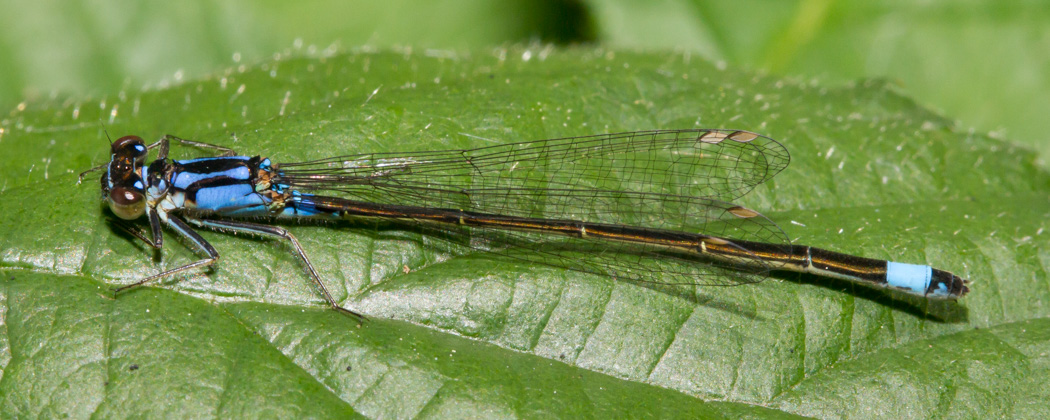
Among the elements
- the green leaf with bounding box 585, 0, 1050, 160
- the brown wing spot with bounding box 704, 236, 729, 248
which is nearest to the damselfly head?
the brown wing spot with bounding box 704, 236, 729, 248

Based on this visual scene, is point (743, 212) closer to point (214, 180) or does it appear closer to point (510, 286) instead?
point (510, 286)

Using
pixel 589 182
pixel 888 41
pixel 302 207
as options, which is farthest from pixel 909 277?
pixel 302 207

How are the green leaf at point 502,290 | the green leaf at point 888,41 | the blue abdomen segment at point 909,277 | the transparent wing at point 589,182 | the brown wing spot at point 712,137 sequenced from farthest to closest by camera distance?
the green leaf at point 888,41, the brown wing spot at point 712,137, the transparent wing at point 589,182, the blue abdomen segment at point 909,277, the green leaf at point 502,290

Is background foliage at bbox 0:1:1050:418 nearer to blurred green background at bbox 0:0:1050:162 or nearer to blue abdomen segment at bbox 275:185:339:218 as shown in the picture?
blue abdomen segment at bbox 275:185:339:218

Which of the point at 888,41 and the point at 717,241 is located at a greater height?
the point at 888,41

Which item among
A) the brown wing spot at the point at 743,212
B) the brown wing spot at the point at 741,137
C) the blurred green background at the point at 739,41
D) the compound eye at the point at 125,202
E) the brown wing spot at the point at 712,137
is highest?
the blurred green background at the point at 739,41

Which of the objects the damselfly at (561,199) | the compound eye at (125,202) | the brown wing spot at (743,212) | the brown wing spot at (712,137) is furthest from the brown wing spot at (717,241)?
the compound eye at (125,202)

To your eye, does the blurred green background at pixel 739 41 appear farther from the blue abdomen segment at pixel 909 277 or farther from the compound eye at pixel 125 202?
the blue abdomen segment at pixel 909 277
